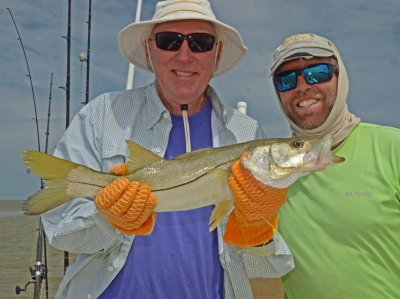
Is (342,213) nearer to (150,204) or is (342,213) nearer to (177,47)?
(150,204)

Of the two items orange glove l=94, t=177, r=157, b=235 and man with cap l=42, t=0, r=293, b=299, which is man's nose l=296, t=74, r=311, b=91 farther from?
orange glove l=94, t=177, r=157, b=235

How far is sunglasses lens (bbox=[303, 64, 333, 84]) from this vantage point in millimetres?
3871

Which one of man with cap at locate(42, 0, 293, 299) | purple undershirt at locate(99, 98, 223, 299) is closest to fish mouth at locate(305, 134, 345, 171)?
man with cap at locate(42, 0, 293, 299)

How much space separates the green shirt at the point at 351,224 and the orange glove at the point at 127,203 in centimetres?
147

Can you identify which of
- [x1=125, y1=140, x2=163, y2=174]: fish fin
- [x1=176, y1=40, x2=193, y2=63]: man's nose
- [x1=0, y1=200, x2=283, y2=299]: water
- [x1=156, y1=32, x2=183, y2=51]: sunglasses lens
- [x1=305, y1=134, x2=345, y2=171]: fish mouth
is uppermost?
[x1=156, y1=32, x2=183, y2=51]: sunglasses lens

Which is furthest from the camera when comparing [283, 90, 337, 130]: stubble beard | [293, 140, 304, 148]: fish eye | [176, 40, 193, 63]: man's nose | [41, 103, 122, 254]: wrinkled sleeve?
[283, 90, 337, 130]: stubble beard

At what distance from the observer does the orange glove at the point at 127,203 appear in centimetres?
271

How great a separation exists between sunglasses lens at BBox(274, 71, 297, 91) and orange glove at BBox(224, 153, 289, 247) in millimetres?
1317

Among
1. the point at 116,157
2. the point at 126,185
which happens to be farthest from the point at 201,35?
the point at 126,185

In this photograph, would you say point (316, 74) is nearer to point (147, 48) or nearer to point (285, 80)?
point (285, 80)

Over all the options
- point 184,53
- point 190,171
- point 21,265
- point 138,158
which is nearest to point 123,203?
point 138,158

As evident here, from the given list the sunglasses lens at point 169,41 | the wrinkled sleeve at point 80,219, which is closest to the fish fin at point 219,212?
the wrinkled sleeve at point 80,219

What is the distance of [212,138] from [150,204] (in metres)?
1.07

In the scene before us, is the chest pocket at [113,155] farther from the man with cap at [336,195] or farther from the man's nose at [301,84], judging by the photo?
the man's nose at [301,84]
